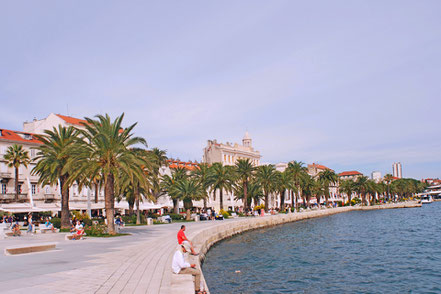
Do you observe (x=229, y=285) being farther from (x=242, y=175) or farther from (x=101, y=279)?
(x=242, y=175)

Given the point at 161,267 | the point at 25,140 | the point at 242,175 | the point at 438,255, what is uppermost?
the point at 25,140

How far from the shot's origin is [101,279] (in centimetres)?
1311

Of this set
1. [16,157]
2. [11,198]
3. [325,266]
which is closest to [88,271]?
[325,266]

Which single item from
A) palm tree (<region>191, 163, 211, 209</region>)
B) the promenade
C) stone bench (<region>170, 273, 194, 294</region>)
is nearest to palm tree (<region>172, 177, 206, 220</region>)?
palm tree (<region>191, 163, 211, 209</region>)

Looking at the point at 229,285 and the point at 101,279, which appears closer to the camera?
the point at 101,279

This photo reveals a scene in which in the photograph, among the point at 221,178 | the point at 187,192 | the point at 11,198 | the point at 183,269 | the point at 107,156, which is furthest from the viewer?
the point at 221,178

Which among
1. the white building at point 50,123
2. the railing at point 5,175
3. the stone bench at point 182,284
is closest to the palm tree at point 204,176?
the white building at point 50,123

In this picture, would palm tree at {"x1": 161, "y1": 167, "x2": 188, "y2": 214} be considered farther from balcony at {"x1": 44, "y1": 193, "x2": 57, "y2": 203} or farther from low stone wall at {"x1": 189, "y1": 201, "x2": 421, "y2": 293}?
balcony at {"x1": 44, "y1": 193, "x2": 57, "y2": 203}

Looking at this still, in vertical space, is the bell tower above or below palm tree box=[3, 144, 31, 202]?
above

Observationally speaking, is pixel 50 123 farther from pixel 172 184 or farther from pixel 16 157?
pixel 172 184

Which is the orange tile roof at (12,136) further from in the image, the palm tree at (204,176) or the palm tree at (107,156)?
the palm tree at (107,156)

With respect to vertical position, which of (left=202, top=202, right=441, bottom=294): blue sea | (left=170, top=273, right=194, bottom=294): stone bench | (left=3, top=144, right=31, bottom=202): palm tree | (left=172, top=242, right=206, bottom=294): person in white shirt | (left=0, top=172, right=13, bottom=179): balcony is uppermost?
(left=3, top=144, right=31, bottom=202): palm tree

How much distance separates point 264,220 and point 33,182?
35.3 m

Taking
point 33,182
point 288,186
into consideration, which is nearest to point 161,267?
point 33,182
